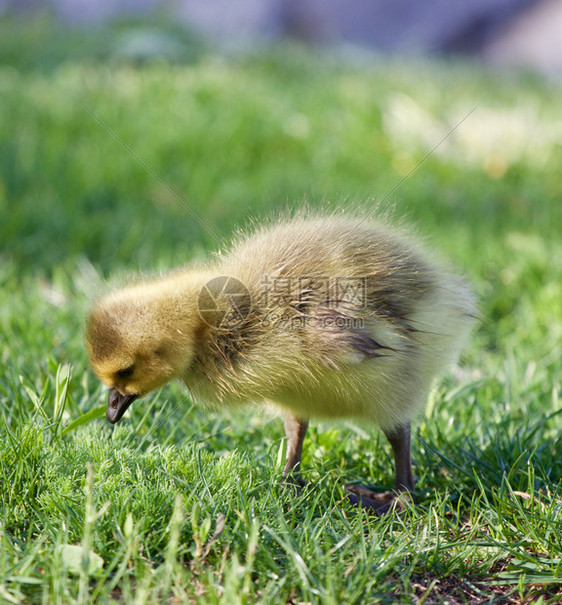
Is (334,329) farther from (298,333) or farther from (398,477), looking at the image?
(398,477)

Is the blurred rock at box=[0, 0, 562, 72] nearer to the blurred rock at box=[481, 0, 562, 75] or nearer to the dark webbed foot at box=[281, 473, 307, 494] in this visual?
the blurred rock at box=[481, 0, 562, 75]

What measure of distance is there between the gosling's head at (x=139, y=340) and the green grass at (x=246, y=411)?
224mm

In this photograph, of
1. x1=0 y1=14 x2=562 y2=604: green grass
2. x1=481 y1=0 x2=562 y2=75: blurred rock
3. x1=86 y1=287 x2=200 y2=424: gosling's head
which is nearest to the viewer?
x1=0 y1=14 x2=562 y2=604: green grass

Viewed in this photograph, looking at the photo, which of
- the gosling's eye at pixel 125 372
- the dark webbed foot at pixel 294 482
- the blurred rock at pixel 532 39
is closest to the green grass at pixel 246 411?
the dark webbed foot at pixel 294 482

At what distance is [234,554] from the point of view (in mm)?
1839

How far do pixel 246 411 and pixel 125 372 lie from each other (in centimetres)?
67

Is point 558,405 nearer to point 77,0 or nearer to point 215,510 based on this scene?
point 215,510

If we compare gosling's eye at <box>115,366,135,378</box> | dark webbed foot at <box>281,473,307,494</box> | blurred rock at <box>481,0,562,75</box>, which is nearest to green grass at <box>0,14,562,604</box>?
dark webbed foot at <box>281,473,307,494</box>

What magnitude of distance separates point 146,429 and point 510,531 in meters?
1.32

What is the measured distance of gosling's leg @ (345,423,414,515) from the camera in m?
2.38

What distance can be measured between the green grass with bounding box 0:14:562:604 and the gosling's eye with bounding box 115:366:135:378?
0.21 metres

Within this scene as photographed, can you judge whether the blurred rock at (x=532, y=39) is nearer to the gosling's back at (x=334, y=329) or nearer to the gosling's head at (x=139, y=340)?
the gosling's back at (x=334, y=329)

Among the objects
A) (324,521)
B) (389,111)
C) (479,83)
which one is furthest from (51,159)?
(479,83)

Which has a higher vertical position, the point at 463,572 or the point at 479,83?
the point at 479,83
